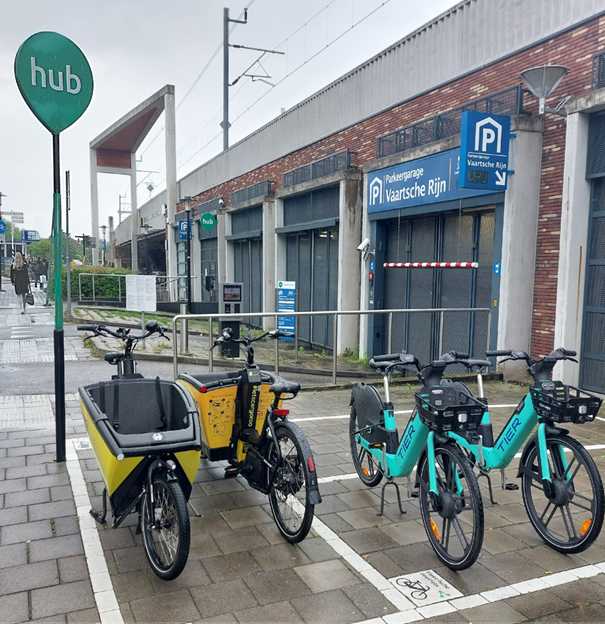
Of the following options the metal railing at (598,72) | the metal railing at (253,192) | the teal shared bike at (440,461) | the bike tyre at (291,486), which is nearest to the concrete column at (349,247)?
the metal railing at (253,192)

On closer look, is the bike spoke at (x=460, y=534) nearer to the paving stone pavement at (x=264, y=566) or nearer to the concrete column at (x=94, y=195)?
the paving stone pavement at (x=264, y=566)

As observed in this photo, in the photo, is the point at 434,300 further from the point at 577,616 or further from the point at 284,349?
the point at 577,616

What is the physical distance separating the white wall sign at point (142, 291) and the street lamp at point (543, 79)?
7428 mm

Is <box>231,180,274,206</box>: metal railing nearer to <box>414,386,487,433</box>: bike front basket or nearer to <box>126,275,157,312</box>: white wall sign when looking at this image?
<box>126,275,157,312</box>: white wall sign

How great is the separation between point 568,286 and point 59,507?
21.8 feet

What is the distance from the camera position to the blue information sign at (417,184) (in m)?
9.49

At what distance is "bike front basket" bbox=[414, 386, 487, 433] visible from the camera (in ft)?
10.8

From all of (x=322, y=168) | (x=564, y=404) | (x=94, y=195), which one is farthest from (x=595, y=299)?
(x=94, y=195)

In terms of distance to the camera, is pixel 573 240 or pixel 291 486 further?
pixel 573 240

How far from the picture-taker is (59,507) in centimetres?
400

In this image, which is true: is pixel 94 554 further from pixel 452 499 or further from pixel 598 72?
pixel 598 72

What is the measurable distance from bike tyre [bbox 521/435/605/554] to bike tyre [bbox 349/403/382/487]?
1.03 m

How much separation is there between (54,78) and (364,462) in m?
3.92

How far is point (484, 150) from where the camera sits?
8156mm
